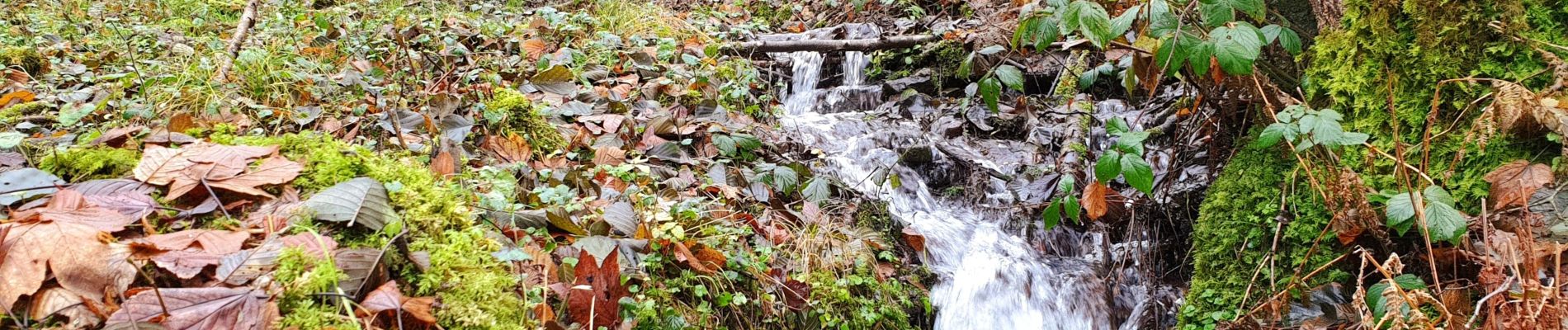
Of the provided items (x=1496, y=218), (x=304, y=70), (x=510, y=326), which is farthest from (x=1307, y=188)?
(x=304, y=70)

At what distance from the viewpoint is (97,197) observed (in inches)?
66.6

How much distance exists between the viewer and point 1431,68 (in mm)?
2012

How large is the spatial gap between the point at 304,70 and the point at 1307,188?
3993 mm

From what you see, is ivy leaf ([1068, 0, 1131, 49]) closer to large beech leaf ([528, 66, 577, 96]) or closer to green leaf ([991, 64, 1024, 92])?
green leaf ([991, 64, 1024, 92])

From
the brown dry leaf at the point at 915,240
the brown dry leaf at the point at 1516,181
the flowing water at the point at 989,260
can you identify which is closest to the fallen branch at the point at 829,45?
the flowing water at the point at 989,260

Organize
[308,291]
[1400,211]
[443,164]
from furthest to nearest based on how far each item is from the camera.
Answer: [443,164], [1400,211], [308,291]

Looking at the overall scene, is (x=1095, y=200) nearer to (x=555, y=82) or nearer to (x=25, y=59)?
(x=555, y=82)

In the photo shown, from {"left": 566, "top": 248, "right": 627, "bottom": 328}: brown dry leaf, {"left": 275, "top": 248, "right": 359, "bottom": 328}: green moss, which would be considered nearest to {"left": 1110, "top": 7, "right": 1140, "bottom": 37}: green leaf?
{"left": 566, "top": 248, "right": 627, "bottom": 328}: brown dry leaf

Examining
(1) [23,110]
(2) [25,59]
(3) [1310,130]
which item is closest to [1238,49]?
(3) [1310,130]

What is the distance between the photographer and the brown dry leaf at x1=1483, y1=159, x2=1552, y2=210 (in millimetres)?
1760

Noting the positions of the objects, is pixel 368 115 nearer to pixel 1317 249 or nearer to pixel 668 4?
pixel 1317 249

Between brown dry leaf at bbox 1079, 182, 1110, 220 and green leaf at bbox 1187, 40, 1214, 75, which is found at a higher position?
green leaf at bbox 1187, 40, 1214, 75

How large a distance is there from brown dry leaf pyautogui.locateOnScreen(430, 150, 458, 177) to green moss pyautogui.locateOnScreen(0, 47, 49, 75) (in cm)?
239

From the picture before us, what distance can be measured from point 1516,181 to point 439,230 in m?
2.71
